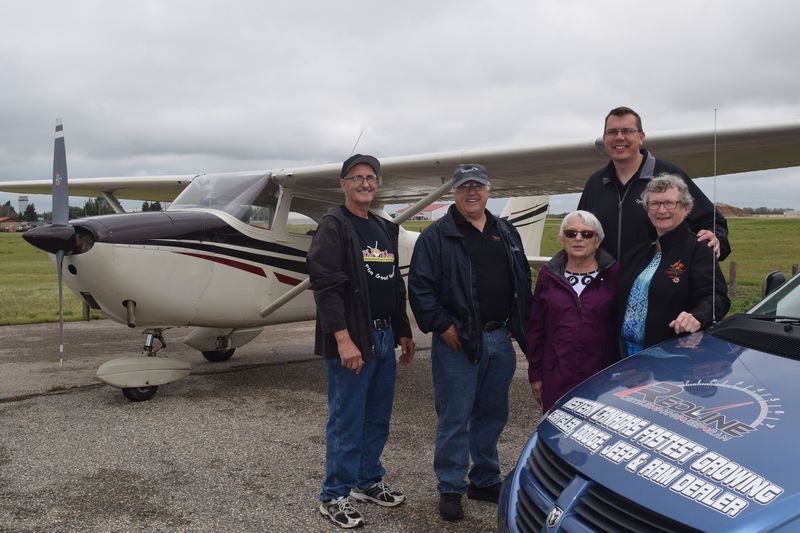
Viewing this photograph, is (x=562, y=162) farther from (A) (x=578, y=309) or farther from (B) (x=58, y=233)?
(B) (x=58, y=233)

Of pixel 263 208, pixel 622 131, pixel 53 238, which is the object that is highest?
pixel 622 131

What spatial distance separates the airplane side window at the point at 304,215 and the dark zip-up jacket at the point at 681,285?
4.53m

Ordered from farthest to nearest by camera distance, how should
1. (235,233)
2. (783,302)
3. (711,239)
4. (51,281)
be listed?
(51,281), (235,233), (711,239), (783,302)

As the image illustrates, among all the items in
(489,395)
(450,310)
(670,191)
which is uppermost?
(670,191)

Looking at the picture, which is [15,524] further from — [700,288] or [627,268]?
[700,288]

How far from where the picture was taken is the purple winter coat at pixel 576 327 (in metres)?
2.92

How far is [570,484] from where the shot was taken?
188 centimetres

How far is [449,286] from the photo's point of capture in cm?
318

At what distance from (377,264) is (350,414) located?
816mm

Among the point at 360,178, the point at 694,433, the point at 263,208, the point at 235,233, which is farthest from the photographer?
the point at 263,208

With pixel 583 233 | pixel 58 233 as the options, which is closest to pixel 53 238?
pixel 58 233

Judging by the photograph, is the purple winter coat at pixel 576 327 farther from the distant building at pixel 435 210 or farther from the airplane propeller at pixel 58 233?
the airplane propeller at pixel 58 233

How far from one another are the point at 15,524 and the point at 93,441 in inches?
55.4

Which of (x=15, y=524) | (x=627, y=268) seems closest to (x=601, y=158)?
(x=627, y=268)
